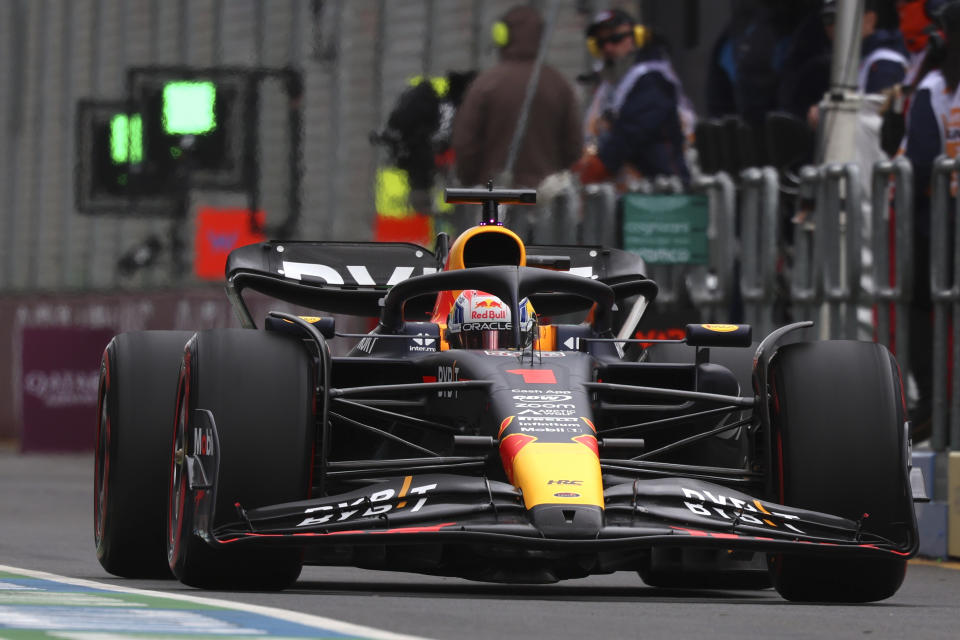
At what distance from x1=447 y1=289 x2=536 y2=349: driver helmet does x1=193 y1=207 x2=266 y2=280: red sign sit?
18.0 m

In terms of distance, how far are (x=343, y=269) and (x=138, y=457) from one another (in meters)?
1.95

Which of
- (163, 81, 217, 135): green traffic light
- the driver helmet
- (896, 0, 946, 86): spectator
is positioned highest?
(896, 0, 946, 86): spectator

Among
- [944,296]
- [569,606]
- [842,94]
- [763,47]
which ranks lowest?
[569,606]

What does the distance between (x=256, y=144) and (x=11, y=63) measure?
12326 mm

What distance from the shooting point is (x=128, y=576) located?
1000 cm

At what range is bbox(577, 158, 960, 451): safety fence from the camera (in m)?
12.3

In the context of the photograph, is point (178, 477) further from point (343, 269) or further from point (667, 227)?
point (667, 227)

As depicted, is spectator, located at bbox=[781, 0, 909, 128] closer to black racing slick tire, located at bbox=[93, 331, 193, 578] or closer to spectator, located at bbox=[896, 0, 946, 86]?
spectator, located at bbox=[896, 0, 946, 86]

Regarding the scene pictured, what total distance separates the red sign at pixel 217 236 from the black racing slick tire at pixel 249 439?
19.1m

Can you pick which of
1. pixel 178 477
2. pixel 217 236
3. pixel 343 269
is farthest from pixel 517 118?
pixel 217 236

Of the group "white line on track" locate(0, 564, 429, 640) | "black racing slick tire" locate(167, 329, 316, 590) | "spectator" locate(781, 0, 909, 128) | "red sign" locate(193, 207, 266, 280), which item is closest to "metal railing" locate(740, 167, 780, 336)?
"spectator" locate(781, 0, 909, 128)

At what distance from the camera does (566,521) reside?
838 centimetres

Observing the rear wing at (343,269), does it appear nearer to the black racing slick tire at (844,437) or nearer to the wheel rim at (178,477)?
the wheel rim at (178,477)

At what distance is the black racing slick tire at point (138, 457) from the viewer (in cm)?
991
